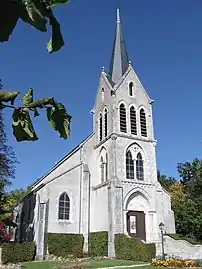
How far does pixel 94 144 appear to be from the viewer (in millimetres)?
35062

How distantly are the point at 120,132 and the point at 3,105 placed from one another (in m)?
31.0

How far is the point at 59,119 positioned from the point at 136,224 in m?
31.2

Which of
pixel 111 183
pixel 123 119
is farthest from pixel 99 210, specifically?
pixel 123 119

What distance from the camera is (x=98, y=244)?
28453mm

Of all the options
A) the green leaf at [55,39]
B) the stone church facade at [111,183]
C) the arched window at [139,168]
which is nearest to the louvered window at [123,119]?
the stone church facade at [111,183]

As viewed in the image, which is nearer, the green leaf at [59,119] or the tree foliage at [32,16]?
the tree foliage at [32,16]

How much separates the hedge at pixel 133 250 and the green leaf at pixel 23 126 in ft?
85.6

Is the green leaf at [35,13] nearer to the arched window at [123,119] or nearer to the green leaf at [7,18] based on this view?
the green leaf at [7,18]

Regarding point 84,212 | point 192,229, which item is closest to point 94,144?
point 84,212

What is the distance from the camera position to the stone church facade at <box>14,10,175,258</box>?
29.0 metres

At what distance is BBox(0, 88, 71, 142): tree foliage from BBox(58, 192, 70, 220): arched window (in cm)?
2922

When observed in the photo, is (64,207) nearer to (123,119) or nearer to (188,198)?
(123,119)

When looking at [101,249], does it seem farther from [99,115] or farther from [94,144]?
[99,115]

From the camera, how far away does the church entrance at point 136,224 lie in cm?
3053
